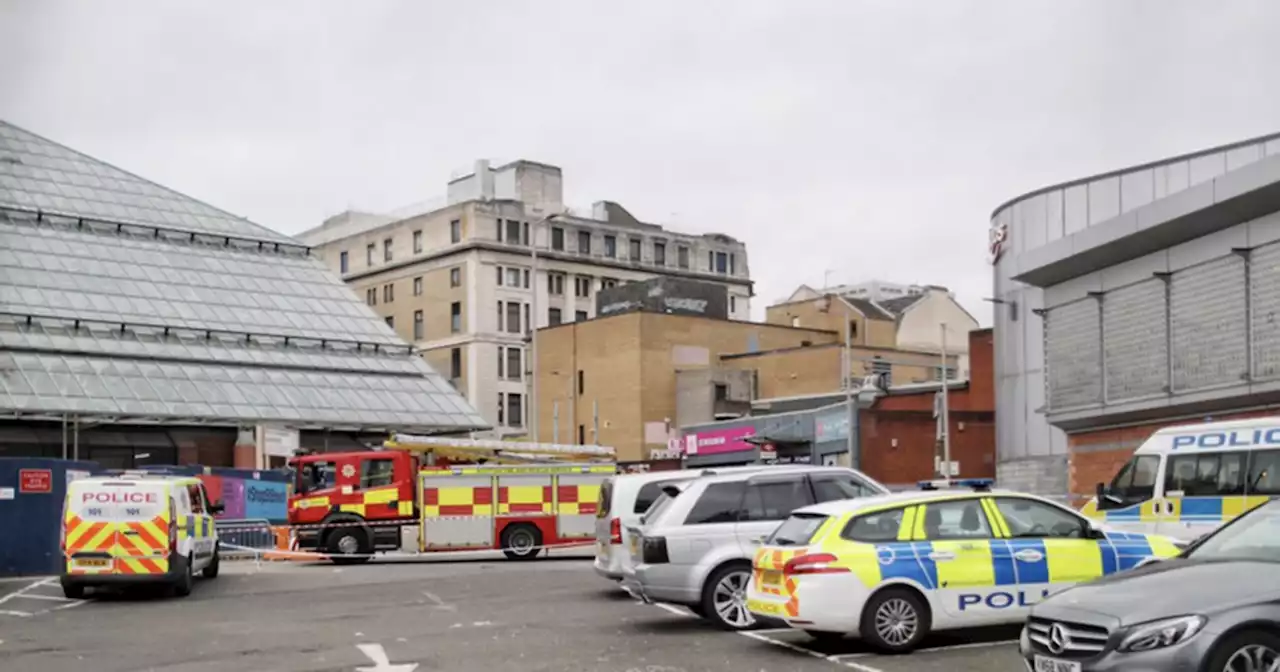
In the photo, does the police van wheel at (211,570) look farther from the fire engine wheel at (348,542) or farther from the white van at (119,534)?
the fire engine wheel at (348,542)

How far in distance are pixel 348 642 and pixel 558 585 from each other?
838cm

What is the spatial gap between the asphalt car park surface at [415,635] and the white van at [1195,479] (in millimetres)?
5226

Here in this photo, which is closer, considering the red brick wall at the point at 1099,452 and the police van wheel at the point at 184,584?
the police van wheel at the point at 184,584

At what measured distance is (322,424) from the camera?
198ft

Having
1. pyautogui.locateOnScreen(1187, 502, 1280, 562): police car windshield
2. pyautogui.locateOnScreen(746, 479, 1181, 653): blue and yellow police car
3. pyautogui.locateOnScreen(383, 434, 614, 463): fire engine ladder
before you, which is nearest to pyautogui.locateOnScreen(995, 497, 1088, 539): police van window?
pyautogui.locateOnScreen(746, 479, 1181, 653): blue and yellow police car

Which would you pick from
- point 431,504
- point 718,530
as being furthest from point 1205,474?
point 431,504

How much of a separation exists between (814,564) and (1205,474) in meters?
7.88

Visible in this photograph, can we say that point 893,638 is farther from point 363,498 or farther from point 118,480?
point 363,498

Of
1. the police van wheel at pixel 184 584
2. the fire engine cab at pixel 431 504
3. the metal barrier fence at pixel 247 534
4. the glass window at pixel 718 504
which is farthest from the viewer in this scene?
the metal barrier fence at pixel 247 534

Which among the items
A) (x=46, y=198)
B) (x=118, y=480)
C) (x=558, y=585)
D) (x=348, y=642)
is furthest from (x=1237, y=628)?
(x=46, y=198)

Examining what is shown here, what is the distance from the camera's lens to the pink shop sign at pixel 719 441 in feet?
199

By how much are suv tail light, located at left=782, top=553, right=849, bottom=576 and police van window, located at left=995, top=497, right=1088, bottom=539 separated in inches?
70.9

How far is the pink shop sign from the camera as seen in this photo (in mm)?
60781

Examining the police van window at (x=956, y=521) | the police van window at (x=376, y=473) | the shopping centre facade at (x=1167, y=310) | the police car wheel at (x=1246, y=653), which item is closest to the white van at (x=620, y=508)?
the police van window at (x=956, y=521)
